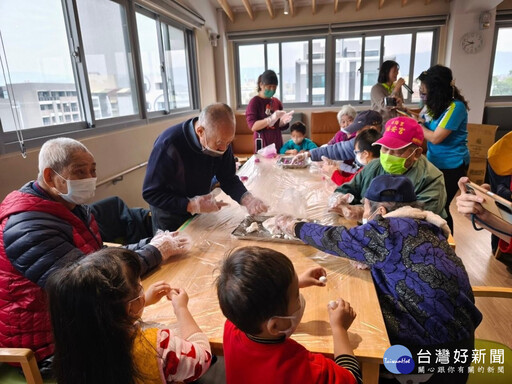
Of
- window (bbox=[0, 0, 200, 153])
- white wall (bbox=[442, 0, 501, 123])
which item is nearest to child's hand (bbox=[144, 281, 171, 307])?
window (bbox=[0, 0, 200, 153])

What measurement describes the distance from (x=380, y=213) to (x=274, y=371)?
67 cm

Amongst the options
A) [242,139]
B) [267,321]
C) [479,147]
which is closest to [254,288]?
[267,321]

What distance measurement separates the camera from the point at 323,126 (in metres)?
5.76

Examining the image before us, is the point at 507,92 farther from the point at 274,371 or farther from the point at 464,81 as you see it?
the point at 274,371

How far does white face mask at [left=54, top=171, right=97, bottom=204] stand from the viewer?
1.18 metres

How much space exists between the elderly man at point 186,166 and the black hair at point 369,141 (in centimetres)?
85

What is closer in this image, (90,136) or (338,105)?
(90,136)

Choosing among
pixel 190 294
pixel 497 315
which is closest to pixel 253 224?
pixel 190 294

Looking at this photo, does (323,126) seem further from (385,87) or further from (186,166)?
(186,166)

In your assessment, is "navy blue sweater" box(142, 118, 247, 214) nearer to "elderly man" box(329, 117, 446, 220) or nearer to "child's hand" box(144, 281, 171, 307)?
"child's hand" box(144, 281, 171, 307)

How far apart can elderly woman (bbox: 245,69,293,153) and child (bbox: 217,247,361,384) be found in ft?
8.39

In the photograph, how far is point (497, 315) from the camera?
6.67 feet

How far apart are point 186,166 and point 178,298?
84cm

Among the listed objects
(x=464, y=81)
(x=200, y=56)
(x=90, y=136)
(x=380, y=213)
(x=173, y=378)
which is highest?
(x=200, y=56)
